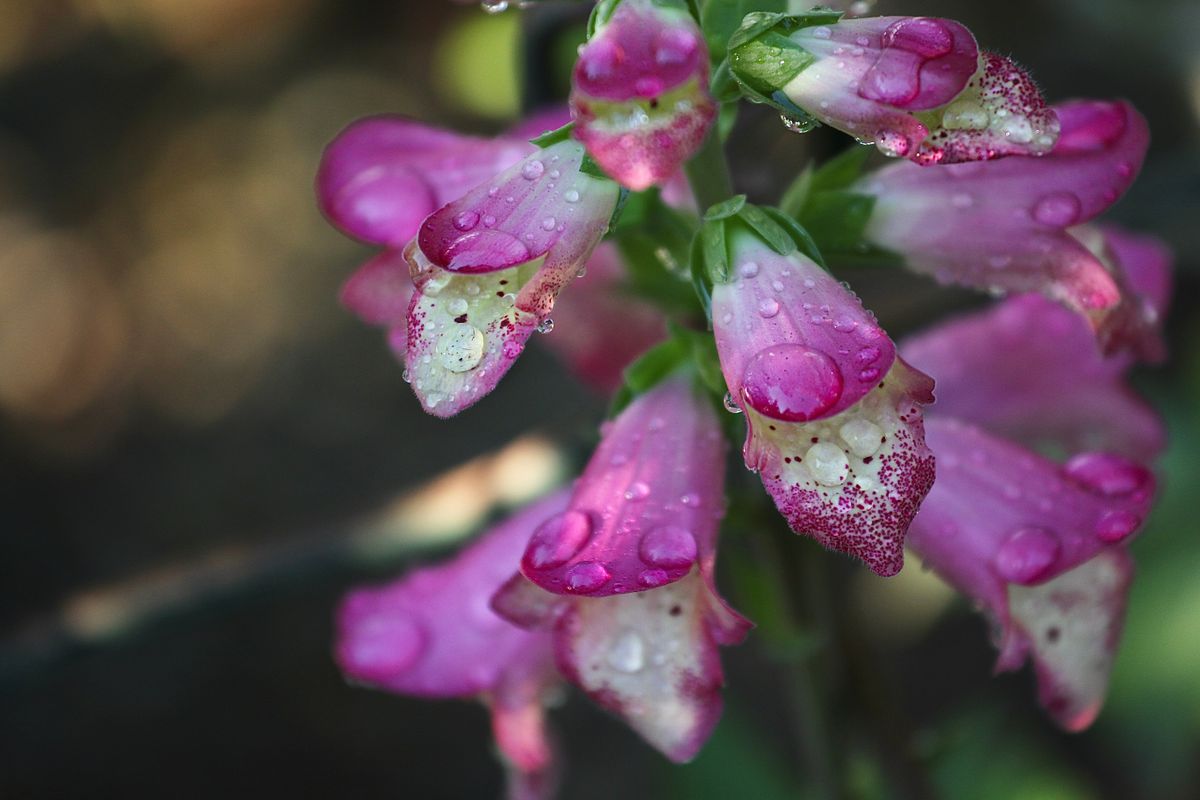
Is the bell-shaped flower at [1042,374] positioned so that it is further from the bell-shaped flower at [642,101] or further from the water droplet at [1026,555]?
the bell-shaped flower at [642,101]

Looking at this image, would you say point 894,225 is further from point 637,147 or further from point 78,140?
point 78,140

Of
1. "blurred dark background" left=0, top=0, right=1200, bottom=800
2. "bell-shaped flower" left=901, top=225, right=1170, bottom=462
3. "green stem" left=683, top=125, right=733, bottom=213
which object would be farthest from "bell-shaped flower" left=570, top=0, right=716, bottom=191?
"blurred dark background" left=0, top=0, right=1200, bottom=800

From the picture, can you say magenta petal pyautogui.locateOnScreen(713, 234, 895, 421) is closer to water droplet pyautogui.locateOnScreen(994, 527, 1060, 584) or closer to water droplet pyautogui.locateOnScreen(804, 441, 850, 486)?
water droplet pyautogui.locateOnScreen(804, 441, 850, 486)

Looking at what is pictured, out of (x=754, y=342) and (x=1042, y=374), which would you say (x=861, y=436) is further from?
(x=1042, y=374)

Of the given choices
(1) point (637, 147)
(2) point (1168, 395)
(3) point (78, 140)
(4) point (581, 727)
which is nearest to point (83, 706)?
(4) point (581, 727)

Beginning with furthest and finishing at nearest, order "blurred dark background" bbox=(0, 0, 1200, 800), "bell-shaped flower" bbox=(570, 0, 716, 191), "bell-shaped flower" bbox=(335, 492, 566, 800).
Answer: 1. "blurred dark background" bbox=(0, 0, 1200, 800)
2. "bell-shaped flower" bbox=(335, 492, 566, 800)
3. "bell-shaped flower" bbox=(570, 0, 716, 191)

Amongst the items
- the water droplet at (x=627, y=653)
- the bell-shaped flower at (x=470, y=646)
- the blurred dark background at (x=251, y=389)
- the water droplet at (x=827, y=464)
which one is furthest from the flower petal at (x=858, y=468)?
the blurred dark background at (x=251, y=389)
